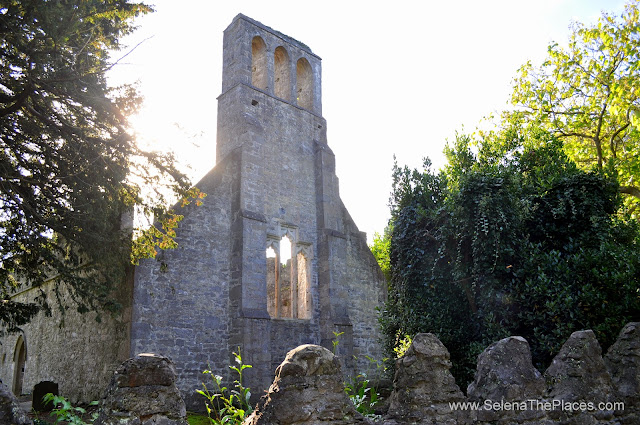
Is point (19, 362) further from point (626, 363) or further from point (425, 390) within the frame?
point (626, 363)

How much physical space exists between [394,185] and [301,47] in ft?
28.8

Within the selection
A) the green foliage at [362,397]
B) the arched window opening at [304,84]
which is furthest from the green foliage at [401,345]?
the arched window opening at [304,84]

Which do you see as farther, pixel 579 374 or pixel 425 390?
pixel 579 374

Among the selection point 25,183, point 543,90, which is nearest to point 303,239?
point 25,183

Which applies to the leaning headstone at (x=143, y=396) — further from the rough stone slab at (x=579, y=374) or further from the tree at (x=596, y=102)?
the tree at (x=596, y=102)

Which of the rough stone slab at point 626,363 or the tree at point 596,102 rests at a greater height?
the tree at point 596,102

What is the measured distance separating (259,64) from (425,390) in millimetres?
13935

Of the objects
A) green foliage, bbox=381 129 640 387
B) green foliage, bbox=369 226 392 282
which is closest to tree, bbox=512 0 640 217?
green foliage, bbox=381 129 640 387

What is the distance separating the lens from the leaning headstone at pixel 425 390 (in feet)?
15.4

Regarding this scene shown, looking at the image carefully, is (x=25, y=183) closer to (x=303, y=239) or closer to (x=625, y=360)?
(x=303, y=239)

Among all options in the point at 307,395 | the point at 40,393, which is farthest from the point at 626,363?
the point at 40,393

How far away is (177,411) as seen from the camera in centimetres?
343

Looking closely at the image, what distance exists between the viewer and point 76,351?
45.0ft

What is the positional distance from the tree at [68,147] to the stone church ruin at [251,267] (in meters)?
2.26
